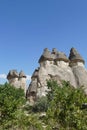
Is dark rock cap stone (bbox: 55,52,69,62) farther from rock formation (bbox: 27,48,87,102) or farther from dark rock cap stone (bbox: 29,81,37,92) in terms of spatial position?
dark rock cap stone (bbox: 29,81,37,92)

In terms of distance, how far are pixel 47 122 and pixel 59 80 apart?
30.9 m

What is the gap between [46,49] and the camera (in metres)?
51.9

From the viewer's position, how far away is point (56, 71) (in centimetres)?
4841

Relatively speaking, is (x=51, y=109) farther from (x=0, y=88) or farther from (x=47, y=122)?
(x=0, y=88)

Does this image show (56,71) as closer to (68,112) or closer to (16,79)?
(16,79)

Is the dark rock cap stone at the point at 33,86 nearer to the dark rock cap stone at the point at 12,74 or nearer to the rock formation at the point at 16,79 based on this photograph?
the rock formation at the point at 16,79

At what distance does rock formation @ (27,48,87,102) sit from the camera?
46.5m

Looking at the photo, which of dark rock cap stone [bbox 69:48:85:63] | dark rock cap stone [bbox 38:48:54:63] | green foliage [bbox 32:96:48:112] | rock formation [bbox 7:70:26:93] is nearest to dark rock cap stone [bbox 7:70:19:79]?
rock formation [bbox 7:70:26:93]

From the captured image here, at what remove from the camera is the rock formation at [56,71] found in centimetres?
4647

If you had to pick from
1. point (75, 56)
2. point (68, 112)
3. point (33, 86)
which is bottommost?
point (68, 112)

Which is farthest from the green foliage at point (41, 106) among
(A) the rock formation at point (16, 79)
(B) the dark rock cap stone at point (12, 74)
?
(B) the dark rock cap stone at point (12, 74)

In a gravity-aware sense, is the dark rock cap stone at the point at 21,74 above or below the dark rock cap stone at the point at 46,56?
below

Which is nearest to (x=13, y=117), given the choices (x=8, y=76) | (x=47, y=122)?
(x=47, y=122)

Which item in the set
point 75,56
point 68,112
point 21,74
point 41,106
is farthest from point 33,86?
point 68,112
